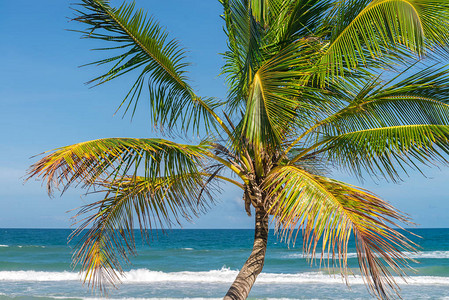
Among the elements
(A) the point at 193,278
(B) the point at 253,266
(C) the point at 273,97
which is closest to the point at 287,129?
(C) the point at 273,97

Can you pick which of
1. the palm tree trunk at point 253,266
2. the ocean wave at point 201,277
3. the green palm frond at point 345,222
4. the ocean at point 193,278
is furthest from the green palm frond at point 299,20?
the ocean wave at point 201,277

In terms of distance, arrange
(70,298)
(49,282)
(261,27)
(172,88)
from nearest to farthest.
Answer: (261,27) < (172,88) < (70,298) < (49,282)

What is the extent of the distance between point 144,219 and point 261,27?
2811 millimetres

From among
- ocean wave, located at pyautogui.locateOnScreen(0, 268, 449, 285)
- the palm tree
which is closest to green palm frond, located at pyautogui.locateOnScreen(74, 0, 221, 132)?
the palm tree

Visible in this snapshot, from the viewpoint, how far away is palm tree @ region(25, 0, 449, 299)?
4.40m

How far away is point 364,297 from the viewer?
14.3 meters

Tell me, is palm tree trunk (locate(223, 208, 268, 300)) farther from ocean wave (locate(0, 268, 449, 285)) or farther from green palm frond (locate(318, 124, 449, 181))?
ocean wave (locate(0, 268, 449, 285))

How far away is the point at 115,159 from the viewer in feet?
15.9

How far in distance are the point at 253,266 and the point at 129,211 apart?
178 centimetres

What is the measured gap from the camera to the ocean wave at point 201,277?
18.5 metres

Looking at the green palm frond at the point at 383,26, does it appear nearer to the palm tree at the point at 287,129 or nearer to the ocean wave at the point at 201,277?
the palm tree at the point at 287,129

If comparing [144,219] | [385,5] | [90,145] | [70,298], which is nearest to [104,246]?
[144,219]

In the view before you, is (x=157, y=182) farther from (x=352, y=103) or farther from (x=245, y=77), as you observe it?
(x=352, y=103)

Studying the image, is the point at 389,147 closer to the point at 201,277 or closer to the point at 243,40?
the point at 243,40
